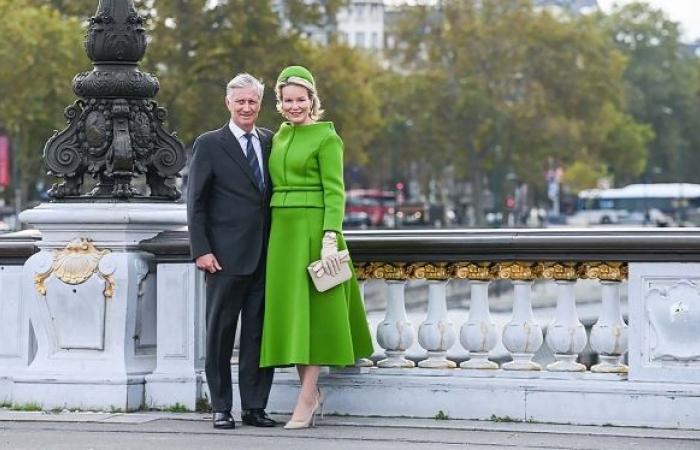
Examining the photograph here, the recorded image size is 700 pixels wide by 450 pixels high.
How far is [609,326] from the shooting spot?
9.48 m

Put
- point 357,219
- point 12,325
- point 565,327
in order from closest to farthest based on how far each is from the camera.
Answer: point 565,327
point 12,325
point 357,219

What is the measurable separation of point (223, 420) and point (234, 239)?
94 centimetres

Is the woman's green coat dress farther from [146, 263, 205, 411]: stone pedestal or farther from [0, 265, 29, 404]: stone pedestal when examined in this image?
[0, 265, 29, 404]: stone pedestal

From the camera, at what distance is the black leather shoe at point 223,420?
9.30 m

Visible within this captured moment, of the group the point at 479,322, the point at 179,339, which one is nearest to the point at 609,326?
the point at 479,322

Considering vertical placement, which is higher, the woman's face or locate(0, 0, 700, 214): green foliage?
locate(0, 0, 700, 214): green foliage

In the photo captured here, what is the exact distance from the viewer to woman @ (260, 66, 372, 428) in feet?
30.0

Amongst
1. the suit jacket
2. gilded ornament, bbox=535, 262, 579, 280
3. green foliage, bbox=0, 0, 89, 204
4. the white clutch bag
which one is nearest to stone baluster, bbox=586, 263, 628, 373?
gilded ornament, bbox=535, 262, 579, 280

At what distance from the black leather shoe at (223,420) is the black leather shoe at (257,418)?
0.10 meters

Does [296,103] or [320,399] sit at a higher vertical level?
[296,103]

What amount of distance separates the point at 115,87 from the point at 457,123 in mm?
73251

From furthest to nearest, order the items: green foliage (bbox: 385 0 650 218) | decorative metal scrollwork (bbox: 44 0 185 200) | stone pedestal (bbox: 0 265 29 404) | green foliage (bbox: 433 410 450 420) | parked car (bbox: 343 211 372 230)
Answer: parked car (bbox: 343 211 372 230) < green foliage (bbox: 385 0 650 218) < stone pedestal (bbox: 0 265 29 404) < decorative metal scrollwork (bbox: 44 0 185 200) < green foliage (bbox: 433 410 450 420)

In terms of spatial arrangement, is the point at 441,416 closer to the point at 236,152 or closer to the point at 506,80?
the point at 236,152

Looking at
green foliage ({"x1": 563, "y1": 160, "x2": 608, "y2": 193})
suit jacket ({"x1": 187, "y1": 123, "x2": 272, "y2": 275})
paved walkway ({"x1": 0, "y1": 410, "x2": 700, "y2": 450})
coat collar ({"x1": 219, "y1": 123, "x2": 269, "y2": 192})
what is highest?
green foliage ({"x1": 563, "y1": 160, "x2": 608, "y2": 193})
